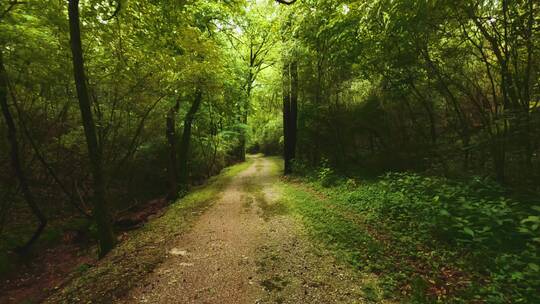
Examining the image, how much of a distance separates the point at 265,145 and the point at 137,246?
1178 inches

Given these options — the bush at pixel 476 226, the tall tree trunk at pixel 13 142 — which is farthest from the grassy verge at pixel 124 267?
the bush at pixel 476 226

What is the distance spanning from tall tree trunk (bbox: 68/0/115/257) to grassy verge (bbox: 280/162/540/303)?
5.13 metres

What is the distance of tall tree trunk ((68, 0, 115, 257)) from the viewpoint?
5246 mm

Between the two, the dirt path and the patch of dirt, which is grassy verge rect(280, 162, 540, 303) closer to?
the dirt path

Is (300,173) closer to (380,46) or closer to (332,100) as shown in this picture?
(332,100)

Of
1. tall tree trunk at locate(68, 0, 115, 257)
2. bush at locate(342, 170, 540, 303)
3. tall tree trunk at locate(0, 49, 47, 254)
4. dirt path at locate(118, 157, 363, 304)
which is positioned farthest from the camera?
tall tree trunk at locate(0, 49, 47, 254)

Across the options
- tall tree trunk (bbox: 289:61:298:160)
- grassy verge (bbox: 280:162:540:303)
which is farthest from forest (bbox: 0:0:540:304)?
tall tree trunk (bbox: 289:61:298:160)

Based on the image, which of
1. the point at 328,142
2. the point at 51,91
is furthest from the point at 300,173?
the point at 51,91

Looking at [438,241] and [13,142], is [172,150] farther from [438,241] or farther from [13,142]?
[438,241]

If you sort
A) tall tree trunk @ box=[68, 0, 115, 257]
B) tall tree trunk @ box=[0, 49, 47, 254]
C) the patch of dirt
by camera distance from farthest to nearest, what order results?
tall tree trunk @ box=[0, 49, 47, 254]
the patch of dirt
tall tree trunk @ box=[68, 0, 115, 257]

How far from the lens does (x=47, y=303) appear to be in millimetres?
3916

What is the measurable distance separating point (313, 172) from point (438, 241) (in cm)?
829

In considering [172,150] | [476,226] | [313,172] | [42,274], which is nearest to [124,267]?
[42,274]

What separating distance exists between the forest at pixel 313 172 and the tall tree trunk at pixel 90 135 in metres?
0.04
